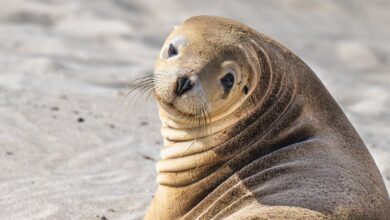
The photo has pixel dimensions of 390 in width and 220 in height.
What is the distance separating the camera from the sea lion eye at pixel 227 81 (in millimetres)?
4566

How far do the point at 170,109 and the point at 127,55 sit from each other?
6.47m

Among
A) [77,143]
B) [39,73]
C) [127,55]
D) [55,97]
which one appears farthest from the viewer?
[127,55]

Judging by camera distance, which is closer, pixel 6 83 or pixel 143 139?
pixel 143 139

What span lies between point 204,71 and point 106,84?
15.2 ft

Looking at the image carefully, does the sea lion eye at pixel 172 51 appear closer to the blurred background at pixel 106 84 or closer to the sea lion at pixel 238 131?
the sea lion at pixel 238 131

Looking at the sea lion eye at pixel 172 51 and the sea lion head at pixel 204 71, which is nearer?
the sea lion head at pixel 204 71

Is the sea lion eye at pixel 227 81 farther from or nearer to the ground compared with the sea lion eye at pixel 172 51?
farther from the ground

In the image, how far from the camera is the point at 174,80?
175 inches

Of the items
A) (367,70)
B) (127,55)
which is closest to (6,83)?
(127,55)

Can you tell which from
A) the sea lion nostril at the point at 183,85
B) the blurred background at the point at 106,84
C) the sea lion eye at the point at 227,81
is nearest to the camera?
the sea lion nostril at the point at 183,85

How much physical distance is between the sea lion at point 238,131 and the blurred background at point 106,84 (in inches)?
45.4

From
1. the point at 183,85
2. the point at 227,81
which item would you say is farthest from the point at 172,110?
the point at 227,81

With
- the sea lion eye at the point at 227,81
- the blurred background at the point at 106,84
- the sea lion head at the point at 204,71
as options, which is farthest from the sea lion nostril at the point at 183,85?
the blurred background at the point at 106,84

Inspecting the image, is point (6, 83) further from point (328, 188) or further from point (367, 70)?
point (367, 70)
